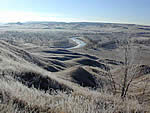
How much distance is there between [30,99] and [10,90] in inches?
20.3

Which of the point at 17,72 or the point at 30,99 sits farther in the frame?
the point at 17,72

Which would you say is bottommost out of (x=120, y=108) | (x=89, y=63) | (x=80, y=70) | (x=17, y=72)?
(x=89, y=63)

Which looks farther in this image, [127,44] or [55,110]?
[127,44]

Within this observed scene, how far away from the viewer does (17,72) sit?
892 cm

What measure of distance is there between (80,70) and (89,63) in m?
17.1

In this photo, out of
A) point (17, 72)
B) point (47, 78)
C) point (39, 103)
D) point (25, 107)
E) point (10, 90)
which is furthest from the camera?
point (47, 78)

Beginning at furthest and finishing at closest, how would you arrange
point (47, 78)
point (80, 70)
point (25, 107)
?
point (80, 70)
point (47, 78)
point (25, 107)

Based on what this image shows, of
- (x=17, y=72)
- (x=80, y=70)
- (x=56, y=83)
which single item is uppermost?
(x=17, y=72)

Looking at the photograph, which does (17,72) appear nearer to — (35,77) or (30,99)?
(35,77)

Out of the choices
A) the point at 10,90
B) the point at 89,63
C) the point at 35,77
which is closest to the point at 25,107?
the point at 10,90

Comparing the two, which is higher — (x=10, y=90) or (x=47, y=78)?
(x=10, y=90)

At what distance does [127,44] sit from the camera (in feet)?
38.3

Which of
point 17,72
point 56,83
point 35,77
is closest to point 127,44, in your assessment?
point 56,83

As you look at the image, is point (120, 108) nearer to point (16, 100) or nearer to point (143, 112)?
point (143, 112)
